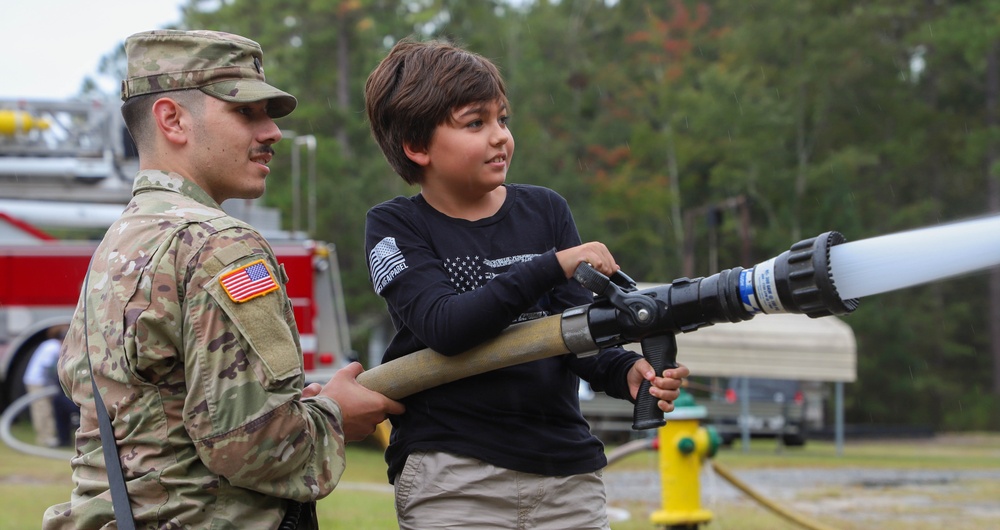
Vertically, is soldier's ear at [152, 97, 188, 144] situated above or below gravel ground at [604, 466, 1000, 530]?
above

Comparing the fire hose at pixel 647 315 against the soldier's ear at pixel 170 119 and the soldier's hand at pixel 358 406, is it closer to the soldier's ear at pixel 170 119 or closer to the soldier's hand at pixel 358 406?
the soldier's hand at pixel 358 406

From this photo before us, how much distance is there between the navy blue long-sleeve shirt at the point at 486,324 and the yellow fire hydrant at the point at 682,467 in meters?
3.71

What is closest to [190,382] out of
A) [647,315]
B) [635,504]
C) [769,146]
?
[647,315]

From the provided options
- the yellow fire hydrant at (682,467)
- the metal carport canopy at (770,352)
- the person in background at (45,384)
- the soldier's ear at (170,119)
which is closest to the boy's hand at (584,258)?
the soldier's ear at (170,119)

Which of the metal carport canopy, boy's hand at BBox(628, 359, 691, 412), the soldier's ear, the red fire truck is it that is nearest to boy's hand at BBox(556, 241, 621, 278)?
boy's hand at BBox(628, 359, 691, 412)

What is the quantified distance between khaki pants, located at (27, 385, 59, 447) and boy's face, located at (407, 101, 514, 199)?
42.3ft

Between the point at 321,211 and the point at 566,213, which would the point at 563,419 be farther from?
the point at 321,211

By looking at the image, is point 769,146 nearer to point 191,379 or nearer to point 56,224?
point 56,224

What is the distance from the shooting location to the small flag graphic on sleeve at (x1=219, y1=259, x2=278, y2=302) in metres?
2.33

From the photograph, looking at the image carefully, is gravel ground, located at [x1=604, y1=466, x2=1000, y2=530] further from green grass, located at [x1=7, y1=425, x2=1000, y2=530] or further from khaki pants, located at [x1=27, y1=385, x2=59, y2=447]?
khaki pants, located at [x1=27, y1=385, x2=59, y2=447]

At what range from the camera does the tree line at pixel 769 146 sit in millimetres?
36594

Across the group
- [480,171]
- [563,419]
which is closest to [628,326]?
[563,419]

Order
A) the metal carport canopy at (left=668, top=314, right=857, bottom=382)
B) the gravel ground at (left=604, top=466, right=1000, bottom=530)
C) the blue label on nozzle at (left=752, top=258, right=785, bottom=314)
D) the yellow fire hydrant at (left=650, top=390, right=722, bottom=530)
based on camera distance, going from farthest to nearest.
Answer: the metal carport canopy at (left=668, top=314, right=857, bottom=382)
the gravel ground at (left=604, top=466, right=1000, bottom=530)
the yellow fire hydrant at (left=650, top=390, right=722, bottom=530)
the blue label on nozzle at (left=752, top=258, right=785, bottom=314)

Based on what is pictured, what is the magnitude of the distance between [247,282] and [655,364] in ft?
3.20
